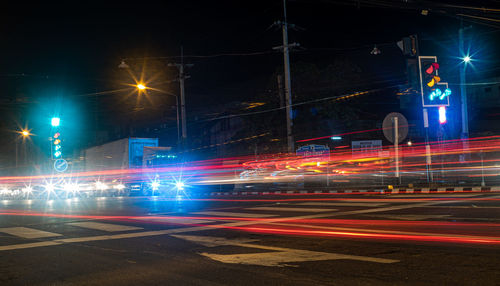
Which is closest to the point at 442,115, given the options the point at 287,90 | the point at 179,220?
the point at 179,220

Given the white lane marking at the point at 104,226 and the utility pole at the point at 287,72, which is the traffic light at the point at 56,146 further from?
the utility pole at the point at 287,72

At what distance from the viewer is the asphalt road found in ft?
19.0

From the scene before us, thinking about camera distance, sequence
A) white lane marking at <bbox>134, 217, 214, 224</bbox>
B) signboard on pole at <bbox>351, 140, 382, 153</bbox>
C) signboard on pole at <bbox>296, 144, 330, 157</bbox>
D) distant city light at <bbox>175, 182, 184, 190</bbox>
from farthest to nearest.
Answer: distant city light at <bbox>175, 182, 184, 190</bbox>
signboard on pole at <bbox>351, 140, 382, 153</bbox>
signboard on pole at <bbox>296, 144, 330, 157</bbox>
white lane marking at <bbox>134, 217, 214, 224</bbox>

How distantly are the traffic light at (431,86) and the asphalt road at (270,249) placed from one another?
345cm

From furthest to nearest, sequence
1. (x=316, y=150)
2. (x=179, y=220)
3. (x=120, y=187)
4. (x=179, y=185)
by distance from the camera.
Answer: (x=120, y=187) → (x=179, y=185) → (x=316, y=150) → (x=179, y=220)

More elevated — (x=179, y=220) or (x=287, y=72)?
(x=287, y=72)

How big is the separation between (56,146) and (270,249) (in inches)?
569

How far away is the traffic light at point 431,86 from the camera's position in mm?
14188

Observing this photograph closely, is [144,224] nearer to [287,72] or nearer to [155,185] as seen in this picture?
[287,72]

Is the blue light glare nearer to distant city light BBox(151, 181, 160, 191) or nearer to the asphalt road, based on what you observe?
distant city light BBox(151, 181, 160, 191)

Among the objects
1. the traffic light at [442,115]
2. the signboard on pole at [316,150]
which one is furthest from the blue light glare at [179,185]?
the traffic light at [442,115]

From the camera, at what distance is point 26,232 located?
11.2 meters

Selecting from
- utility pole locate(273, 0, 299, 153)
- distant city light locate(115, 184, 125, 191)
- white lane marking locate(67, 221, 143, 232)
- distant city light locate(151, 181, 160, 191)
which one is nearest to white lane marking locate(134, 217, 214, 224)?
white lane marking locate(67, 221, 143, 232)

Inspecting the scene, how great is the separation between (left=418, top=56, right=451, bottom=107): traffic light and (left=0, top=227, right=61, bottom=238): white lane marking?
11617mm
